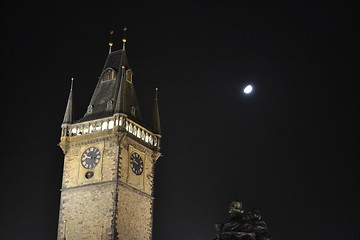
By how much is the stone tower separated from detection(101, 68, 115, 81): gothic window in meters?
0.62

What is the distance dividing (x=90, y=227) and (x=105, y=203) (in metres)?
2.37

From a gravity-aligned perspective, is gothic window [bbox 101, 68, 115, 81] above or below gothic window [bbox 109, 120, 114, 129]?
above

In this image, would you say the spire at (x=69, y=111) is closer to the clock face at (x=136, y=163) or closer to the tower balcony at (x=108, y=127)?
the tower balcony at (x=108, y=127)

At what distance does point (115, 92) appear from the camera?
59625mm

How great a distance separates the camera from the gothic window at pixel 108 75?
61.6 m

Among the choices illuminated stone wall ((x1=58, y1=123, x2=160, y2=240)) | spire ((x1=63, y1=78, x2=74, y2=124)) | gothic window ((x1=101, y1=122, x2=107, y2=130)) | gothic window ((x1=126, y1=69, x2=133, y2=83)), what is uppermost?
gothic window ((x1=126, y1=69, x2=133, y2=83))

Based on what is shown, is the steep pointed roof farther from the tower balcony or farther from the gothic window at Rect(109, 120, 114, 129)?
the gothic window at Rect(109, 120, 114, 129)

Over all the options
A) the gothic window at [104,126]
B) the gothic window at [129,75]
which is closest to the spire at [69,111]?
the gothic window at [104,126]

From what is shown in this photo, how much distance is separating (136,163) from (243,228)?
42.6 metres

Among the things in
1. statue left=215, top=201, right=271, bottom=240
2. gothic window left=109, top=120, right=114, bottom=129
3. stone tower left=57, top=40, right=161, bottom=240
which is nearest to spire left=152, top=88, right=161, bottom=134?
stone tower left=57, top=40, right=161, bottom=240

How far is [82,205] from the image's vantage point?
5403 centimetres

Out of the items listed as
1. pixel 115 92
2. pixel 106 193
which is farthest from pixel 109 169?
pixel 115 92

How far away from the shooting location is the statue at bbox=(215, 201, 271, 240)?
1487 centimetres

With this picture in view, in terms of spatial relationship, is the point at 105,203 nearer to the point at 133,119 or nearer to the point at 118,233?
the point at 118,233
